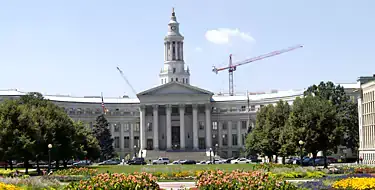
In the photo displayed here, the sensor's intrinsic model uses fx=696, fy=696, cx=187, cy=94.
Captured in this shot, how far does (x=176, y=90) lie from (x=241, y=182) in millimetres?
137440

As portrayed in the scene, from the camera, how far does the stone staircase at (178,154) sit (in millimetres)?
154000

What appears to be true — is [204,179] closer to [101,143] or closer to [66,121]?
[66,121]

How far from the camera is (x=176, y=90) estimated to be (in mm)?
169000

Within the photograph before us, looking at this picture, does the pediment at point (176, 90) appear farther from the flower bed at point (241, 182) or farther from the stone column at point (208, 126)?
the flower bed at point (241, 182)

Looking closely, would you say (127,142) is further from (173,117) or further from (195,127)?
(195,127)

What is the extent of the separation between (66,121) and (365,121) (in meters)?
47.3

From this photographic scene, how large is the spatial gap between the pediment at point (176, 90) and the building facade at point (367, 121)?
58921 millimetres

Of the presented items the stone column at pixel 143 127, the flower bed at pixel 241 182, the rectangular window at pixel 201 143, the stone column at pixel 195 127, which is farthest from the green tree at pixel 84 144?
the flower bed at pixel 241 182

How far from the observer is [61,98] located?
576 ft

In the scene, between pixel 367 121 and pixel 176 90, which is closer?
pixel 367 121

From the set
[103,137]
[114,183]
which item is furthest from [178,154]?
[114,183]

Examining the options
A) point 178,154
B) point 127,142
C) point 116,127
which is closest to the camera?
point 178,154

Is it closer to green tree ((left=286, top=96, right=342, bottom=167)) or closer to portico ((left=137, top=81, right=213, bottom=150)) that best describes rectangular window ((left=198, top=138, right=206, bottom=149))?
portico ((left=137, top=81, right=213, bottom=150))

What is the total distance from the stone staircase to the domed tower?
32.8 meters
